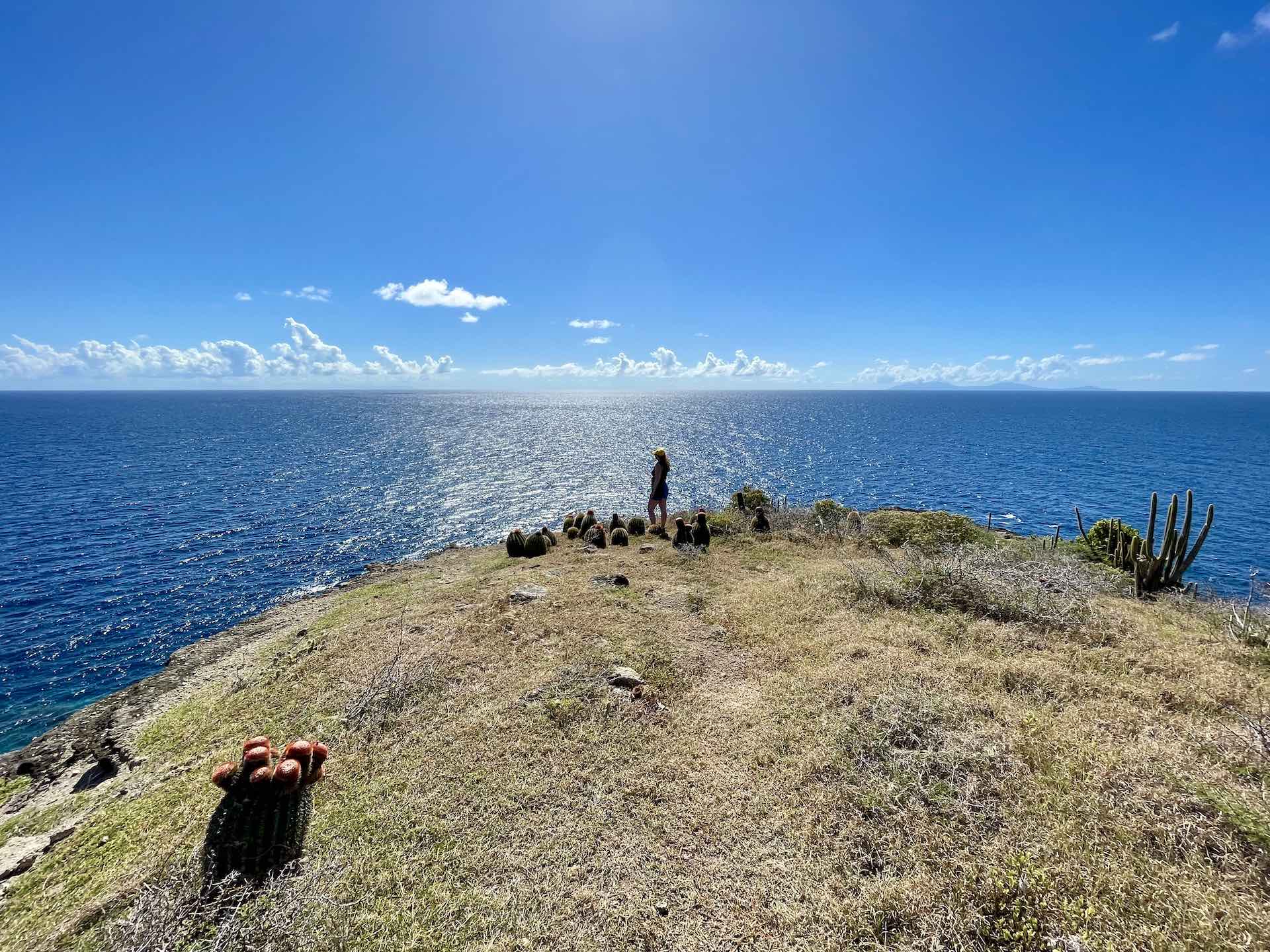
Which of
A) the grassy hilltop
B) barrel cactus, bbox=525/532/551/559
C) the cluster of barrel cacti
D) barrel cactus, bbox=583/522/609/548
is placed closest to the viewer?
the grassy hilltop

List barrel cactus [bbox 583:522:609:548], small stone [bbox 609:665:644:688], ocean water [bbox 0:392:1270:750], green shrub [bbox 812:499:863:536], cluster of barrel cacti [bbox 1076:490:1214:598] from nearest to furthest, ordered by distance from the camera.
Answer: small stone [bbox 609:665:644:688] → cluster of barrel cacti [bbox 1076:490:1214:598] → ocean water [bbox 0:392:1270:750] → barrel cactus [bbox 583:522:609:548] → green shrub [bbox 812:499:863:536]

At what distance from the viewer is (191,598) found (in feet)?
66.6

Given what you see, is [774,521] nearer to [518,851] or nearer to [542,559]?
[542,559]

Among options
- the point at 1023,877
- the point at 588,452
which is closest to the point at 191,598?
the point at 1023,877

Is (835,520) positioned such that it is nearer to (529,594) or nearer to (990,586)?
(990,586)

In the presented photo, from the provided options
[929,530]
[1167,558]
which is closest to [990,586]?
[929,530]

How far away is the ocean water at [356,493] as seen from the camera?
18.5 metres

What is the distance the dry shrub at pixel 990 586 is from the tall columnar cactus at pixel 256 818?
10704mm

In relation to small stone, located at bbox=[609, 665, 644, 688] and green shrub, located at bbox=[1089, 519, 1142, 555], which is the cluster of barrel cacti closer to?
green shrub, located at bbox=[1089, 519, 1142, 555]

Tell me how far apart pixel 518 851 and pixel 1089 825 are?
584cm

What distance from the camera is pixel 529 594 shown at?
13.0 metres

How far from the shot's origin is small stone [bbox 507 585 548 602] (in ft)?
42.1

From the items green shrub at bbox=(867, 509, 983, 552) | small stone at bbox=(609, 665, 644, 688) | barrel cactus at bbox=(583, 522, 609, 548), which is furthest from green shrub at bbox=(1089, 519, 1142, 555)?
small stone at bbox=(609, 665, 644, 688)

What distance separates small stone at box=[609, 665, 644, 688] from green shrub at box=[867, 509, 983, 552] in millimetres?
10848
